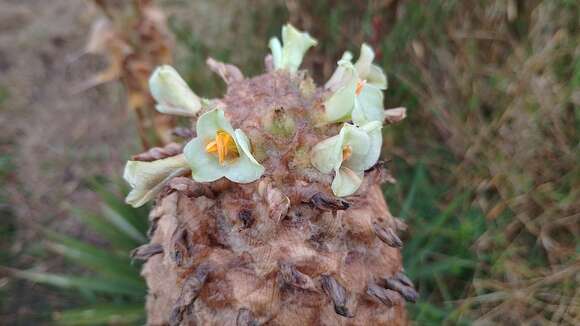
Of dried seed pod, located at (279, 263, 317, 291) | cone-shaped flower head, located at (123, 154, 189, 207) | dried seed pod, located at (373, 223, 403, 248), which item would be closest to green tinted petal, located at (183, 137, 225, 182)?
cone-shaped flower head, located at (123, 154, 189, 207)

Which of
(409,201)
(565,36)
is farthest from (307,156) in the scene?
(565,36)

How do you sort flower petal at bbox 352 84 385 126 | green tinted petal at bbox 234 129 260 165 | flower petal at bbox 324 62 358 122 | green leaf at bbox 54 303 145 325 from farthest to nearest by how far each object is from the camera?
green leaf at bbox 54 303 145 325 < flower petal at bbox 352 84 385 126 < flower petal at bbox 324 62 358 122 < green tinted petal at bbox 234 129 260 165

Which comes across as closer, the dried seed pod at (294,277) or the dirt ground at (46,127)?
the dried seed pod at (294,277)

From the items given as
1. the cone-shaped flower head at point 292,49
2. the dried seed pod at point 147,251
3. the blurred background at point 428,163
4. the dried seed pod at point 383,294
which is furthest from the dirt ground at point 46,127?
the dried seed pod at point 383,294

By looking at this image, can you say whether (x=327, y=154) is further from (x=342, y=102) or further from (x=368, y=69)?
(x=368, y=69)

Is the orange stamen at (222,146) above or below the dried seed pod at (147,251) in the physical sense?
above

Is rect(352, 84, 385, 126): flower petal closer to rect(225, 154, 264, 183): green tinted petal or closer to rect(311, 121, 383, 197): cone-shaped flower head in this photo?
rect(311, 121, 383, 197): cone-shaped flower head

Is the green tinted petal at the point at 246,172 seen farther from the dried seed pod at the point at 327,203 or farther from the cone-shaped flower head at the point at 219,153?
the dried seed pod at the point at 327,203

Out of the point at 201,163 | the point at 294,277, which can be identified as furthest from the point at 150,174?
the point at 294,277
